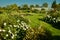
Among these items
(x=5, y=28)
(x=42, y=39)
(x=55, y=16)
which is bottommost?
(x=55, y=16)

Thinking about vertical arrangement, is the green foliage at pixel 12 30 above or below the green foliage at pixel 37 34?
above

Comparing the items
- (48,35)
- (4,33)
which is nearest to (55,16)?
(48,35)

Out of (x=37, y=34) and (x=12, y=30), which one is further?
(x=37, y=34)

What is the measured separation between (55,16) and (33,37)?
11151 mm

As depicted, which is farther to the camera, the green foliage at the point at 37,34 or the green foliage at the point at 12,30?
the green foliage at the point at 37,34

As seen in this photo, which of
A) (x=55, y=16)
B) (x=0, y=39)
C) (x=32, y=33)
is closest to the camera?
(x=0, y=39)

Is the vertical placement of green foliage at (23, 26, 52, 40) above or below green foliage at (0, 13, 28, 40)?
below

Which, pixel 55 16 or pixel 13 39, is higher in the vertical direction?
pixel 13 39

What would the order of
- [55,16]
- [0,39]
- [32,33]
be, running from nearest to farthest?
1. [0,39]
2. [32,33]
3. [55,16]

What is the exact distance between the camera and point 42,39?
987 cm

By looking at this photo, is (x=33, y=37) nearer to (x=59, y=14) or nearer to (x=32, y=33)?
(x=32, y=33)

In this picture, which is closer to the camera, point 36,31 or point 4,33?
point 4,33

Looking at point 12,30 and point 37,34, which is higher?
point 12,30

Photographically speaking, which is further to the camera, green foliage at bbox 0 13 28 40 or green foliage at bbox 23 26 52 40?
green foliage at bbox 23 26 52 40
